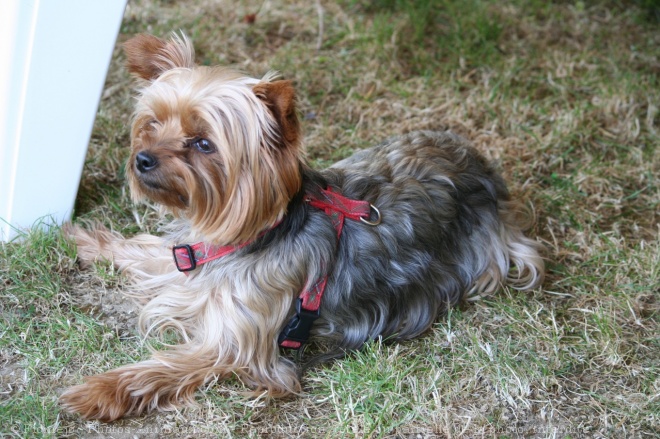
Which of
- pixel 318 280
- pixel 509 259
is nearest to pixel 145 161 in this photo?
pixel 318 280

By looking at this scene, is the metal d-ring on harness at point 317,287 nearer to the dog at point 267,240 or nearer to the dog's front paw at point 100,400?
the dog at point 267,240

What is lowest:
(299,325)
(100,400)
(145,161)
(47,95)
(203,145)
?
(100,400)

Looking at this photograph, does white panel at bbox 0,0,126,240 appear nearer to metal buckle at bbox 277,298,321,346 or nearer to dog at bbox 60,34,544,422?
dog at bbox 60,34,544,422

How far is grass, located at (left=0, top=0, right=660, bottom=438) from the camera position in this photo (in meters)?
3.54

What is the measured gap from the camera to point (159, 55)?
3.51m

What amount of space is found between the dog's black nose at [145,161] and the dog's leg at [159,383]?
0.90 meters

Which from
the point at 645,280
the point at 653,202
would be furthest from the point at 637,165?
the point at 645,280

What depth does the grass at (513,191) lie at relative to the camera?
354cm

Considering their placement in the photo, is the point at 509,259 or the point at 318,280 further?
the point at 509,259

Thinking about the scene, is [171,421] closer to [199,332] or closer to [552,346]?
A: [199,332]

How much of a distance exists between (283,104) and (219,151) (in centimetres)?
38

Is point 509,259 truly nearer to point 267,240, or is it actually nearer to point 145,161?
point 267,240

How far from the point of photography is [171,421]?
3416mm

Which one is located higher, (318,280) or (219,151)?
(219,151)
